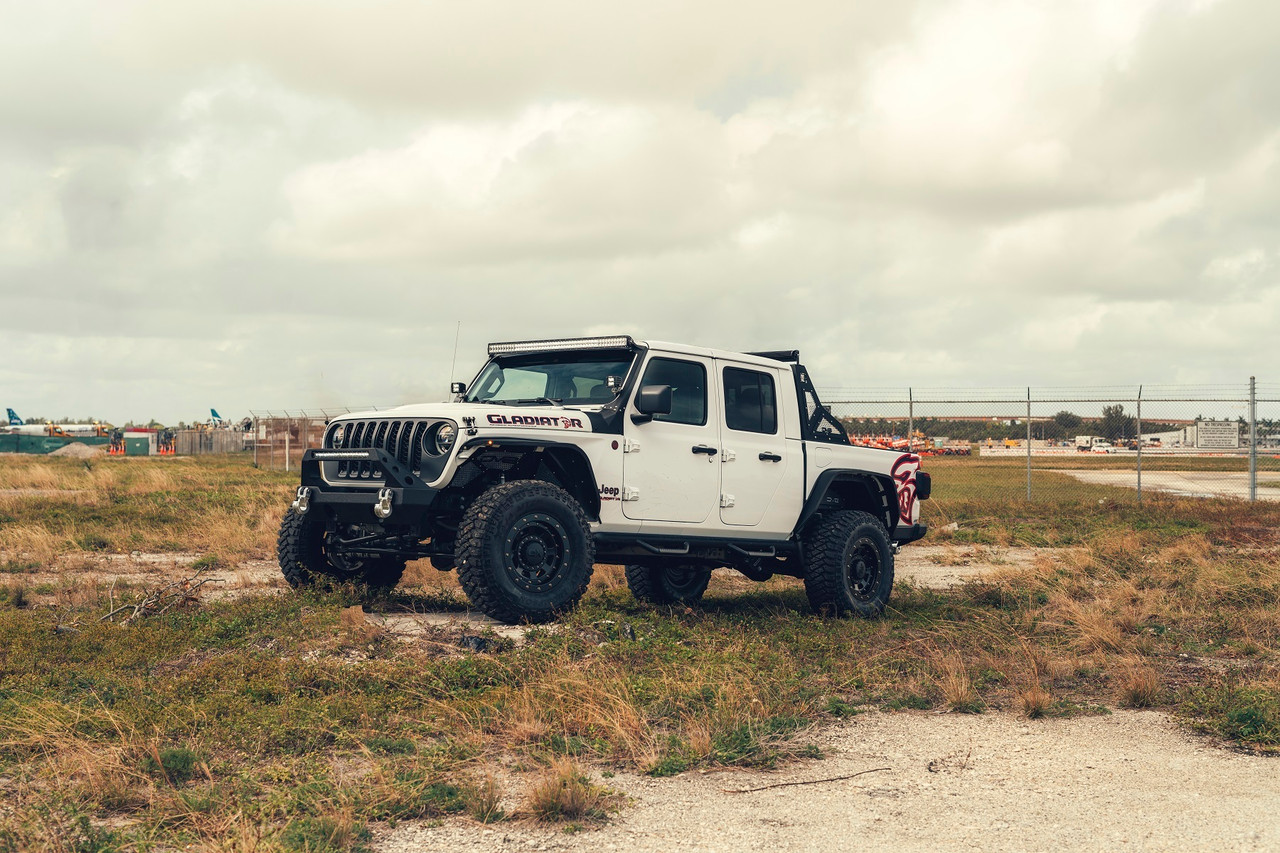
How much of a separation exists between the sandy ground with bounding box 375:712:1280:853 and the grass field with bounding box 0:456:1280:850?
0.72 ft

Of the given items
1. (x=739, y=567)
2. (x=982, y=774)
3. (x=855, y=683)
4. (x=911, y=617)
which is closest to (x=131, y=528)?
(x=739, y=567)

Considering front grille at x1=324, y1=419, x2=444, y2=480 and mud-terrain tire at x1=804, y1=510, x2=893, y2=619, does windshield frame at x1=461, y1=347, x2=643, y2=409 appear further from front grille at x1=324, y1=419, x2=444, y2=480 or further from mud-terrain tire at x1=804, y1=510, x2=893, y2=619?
mud-terrain tire at x1=804, y1=510, x2=893, y2=619

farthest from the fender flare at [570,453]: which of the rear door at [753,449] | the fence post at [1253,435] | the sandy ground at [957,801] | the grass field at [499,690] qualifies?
the fence post at [1253,435]

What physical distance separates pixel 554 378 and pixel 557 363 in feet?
0.48

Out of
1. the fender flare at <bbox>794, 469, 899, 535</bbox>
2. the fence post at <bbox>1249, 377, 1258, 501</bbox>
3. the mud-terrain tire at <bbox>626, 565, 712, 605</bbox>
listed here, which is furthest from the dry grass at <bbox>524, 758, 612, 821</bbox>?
the fence post at <bbox>1249, 377, 1258, 501</bbox>

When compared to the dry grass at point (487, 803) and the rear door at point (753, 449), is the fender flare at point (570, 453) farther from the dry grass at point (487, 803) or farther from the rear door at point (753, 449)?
the dry grass at point (487, 803)

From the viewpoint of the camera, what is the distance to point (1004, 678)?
741 cm

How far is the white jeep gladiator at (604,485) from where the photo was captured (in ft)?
26.3

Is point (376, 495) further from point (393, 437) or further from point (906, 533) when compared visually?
point (906, 533)

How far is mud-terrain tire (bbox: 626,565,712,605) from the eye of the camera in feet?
36.3

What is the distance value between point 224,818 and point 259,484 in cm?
2460

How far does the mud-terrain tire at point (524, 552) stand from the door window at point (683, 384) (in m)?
1.39

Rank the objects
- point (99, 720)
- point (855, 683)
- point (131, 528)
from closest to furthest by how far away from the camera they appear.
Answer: point (99, 720) < point (855, 683) < point (131, 528)

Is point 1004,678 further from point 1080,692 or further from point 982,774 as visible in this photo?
point 982,774
